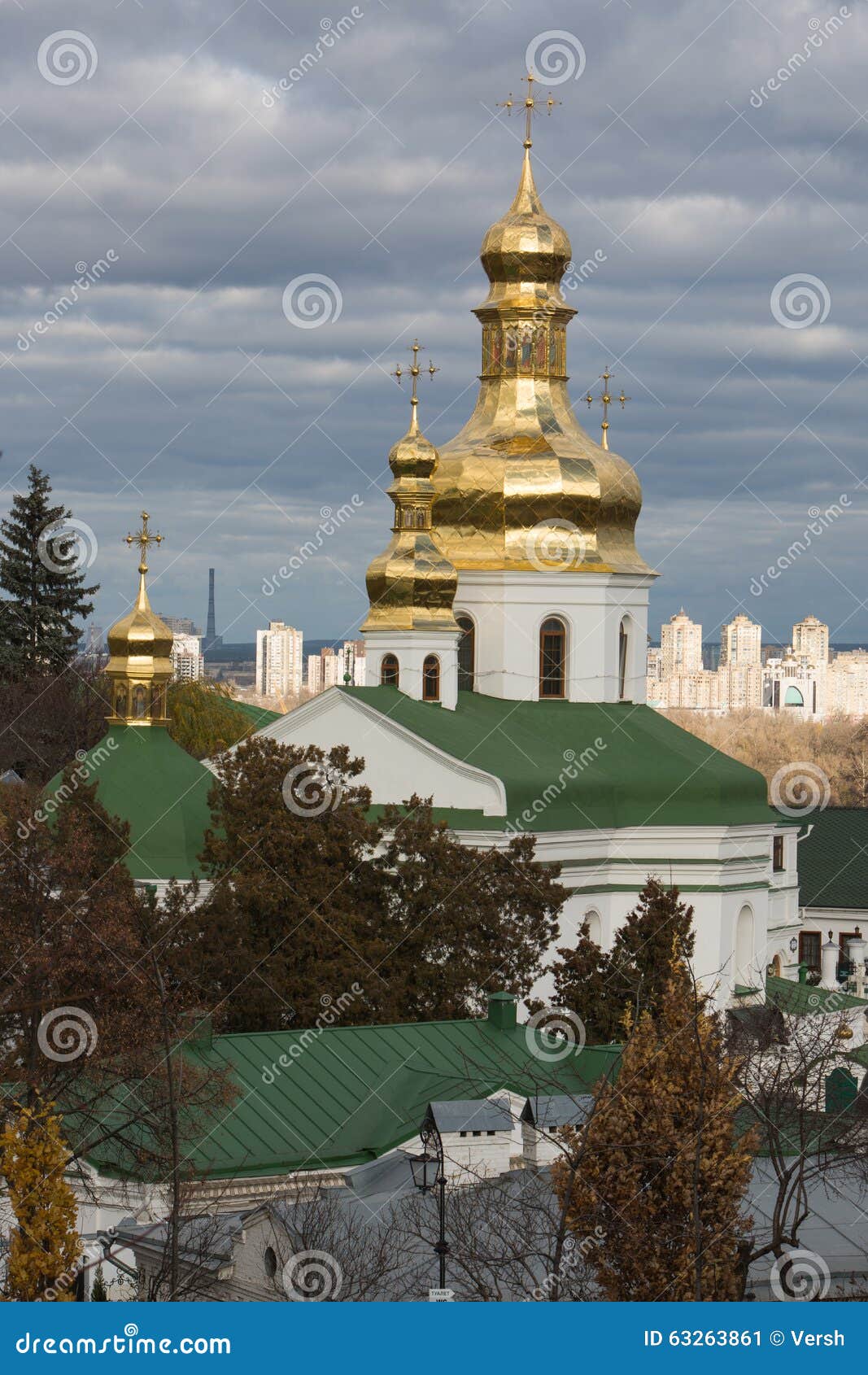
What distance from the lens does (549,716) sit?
4259 centimetres

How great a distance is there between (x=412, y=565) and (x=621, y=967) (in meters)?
11.1

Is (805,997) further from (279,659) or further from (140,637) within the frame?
(279,659)

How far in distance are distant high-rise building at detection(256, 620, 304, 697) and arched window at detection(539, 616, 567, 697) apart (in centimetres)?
6739

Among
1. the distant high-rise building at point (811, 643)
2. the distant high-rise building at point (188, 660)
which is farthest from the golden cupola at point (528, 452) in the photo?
the distant high-rise building at point (811, 643)

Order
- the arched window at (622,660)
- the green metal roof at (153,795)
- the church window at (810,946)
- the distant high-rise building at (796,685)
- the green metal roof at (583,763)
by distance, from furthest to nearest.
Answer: the distant high-rise building at (796,685), the church window at (810,946), the arched window at (622,660), the green metal roof at (583,763), the green metal roof at (153,795)

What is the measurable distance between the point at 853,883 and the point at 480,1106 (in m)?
32.6

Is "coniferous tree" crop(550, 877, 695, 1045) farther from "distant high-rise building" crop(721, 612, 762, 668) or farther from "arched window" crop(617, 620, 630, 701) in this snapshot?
"distant high-rise building" crop(721, 612, 762, 668)

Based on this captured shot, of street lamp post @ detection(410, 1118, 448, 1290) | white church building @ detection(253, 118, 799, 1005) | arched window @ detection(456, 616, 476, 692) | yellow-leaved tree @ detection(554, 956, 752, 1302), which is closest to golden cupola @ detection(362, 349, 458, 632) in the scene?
white church building @ detection(253, 118, 799, 1005)

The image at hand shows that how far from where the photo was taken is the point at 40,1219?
54.1 feet

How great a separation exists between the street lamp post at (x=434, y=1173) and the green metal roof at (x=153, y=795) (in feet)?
44.6

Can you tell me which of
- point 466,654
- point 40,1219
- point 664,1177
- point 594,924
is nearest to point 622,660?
point 466,654

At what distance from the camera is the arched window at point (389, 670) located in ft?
136

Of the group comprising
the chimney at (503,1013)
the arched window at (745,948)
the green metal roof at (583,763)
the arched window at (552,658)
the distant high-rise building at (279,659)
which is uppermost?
the distant high-rise building at (279,659)

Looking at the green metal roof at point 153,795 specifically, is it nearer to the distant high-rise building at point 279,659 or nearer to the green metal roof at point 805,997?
the green metal roof at point 805,997
